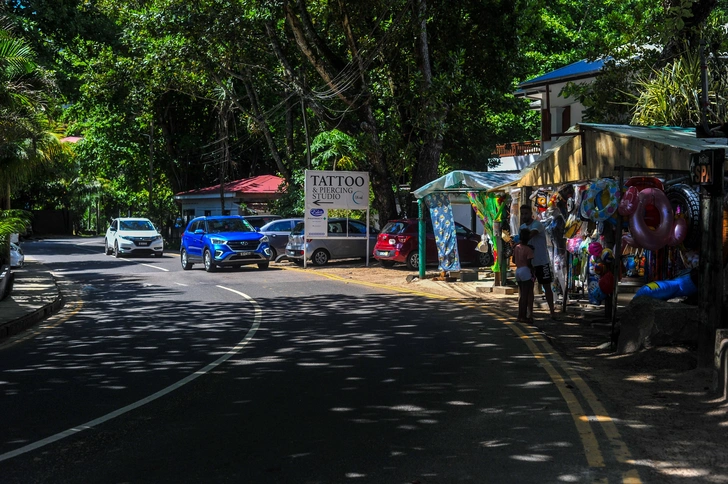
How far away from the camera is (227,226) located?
91.2ft

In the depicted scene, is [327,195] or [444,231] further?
[327,195]

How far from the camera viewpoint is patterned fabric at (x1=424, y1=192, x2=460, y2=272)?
2216 cm

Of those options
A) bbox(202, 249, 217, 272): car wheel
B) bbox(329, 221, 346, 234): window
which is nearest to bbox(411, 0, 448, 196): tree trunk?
bbox(329, 221, 346, 234): window

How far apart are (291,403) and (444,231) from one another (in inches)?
573

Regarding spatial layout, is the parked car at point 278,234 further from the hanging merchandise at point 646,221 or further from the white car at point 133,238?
the hanging merchandise at point 646,221

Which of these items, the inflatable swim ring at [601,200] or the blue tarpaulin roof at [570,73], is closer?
the inflatable swim ring at [601,200]

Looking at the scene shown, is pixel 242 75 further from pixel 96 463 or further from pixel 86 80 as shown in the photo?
pixel 96 463

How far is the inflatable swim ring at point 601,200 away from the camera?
1261 centimetres

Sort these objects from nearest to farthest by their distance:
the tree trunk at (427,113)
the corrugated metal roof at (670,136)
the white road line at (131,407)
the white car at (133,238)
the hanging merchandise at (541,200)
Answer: the white road line at (131,407)
the corrugated metal roof at (670,136)
the hanging merchandise at (541,200)
the tree trunk at (427,113)
the white car at (133,238)

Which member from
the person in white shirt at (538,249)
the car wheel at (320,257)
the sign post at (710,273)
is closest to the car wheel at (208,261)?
the car wheel at (320,257)

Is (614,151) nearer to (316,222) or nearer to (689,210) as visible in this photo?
(689,210)

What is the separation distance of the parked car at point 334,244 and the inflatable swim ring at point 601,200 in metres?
16.2

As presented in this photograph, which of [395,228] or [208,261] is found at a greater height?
[395,228]

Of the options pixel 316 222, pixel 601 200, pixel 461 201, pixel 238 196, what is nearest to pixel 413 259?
pixel 461 201
